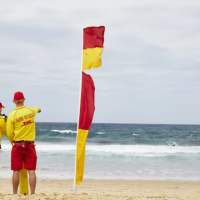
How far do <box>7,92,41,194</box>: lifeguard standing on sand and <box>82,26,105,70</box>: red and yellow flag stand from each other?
3.78 feet

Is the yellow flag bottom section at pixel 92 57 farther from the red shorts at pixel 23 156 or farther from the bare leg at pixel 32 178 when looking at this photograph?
the bare leg at pixel 32 178

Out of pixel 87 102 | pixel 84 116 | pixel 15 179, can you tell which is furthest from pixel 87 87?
pixel 15 179

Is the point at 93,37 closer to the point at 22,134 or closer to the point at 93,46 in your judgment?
the point at 93,46

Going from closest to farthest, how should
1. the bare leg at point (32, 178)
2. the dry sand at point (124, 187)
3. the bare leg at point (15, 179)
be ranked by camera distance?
the bare leg at point (32, 178)
the bare leg at point (15, 179)
the dry sand at point (124, 187)

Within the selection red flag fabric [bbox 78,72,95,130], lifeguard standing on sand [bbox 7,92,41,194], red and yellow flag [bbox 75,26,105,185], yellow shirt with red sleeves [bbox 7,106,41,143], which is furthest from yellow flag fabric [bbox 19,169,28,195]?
red flag fabric [bbox 78,72,95,130]

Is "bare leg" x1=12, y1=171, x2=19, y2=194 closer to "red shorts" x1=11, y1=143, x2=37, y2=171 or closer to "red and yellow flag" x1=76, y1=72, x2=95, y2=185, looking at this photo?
"red shorts" x1=11, y1=143, x2=37, y2=171

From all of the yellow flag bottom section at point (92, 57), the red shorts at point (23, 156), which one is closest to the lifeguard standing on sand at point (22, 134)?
the red shorts at point (23, 156)

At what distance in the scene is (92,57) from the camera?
8.23m

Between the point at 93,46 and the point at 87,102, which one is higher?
the point at 93,46

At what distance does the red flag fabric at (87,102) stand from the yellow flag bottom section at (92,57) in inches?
6.4

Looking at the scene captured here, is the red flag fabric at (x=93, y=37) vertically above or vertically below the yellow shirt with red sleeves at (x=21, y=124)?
above

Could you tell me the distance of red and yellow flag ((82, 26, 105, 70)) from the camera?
8.22 m

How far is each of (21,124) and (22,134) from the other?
14cm

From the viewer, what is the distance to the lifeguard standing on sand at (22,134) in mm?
7547
